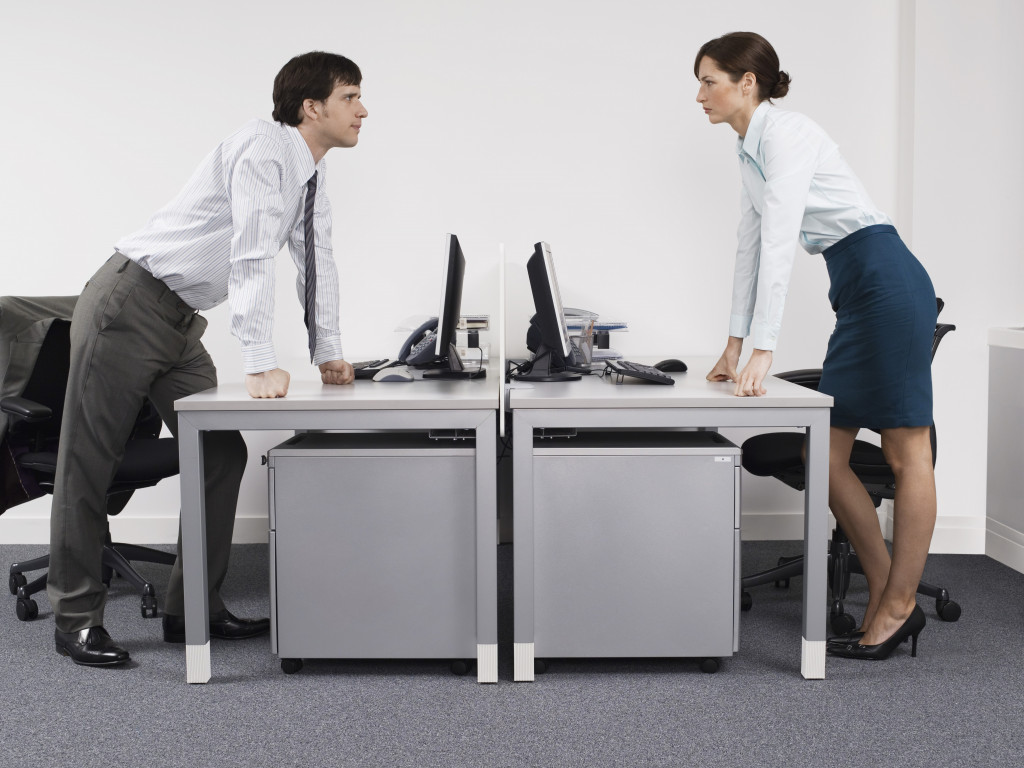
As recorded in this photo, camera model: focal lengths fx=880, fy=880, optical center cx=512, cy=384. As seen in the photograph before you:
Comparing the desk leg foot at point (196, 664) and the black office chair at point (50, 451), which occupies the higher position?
the black office chair at point (50, 451)

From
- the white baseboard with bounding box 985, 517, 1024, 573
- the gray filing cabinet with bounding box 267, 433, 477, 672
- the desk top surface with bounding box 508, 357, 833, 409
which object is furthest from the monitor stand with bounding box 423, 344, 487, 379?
the white baseboard with bounding box 985, 517, 1024, 573

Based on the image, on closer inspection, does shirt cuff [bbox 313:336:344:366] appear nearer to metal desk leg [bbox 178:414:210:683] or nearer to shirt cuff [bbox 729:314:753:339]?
metal desk leg [bbox 178:414:210:683]

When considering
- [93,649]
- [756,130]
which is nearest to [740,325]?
[756,130]

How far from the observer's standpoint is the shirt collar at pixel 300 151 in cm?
219

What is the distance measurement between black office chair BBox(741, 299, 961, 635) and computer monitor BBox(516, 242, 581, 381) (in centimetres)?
59

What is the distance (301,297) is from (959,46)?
2508 millimetres

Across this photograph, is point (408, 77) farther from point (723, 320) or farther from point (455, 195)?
point (723, 320)

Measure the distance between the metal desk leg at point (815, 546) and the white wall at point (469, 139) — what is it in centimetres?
145

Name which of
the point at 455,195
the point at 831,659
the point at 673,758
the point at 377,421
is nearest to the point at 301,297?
the point at 377,421

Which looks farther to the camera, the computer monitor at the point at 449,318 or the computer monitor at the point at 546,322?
the computer monitor at the point at 449,318

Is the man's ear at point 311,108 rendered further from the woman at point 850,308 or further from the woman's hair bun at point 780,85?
the woman's hair bun at point 780,85

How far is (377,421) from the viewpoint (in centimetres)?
200

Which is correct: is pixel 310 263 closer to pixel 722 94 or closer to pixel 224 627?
pixel 224 627

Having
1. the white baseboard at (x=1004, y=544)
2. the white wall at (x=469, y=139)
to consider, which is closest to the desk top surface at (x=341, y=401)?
the white wall at (x=469, y=139)
